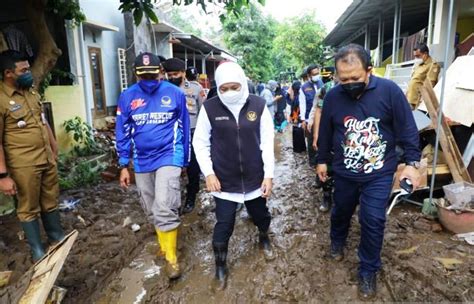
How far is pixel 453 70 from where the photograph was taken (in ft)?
18.1

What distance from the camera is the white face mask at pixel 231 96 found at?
9.18 ft

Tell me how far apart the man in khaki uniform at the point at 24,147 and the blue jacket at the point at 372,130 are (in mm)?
2535

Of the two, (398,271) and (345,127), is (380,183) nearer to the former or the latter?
(345,127)

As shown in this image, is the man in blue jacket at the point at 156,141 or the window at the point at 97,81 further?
the window at the point at 97,81

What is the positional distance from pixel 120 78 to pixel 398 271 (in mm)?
9547

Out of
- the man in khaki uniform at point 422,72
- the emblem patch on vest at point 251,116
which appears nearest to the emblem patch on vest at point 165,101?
the emblem patch on vest at point 251,116

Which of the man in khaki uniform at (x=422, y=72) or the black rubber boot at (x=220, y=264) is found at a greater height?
the man in khaki uniform at (x=422, y=72)

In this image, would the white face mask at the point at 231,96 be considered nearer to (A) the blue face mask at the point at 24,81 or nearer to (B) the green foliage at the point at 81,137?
(A) the blue face mask at the point at 24,81

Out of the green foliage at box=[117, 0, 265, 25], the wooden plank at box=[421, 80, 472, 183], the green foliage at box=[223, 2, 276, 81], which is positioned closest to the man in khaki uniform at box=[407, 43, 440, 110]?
the wooden plank at box=[421, 80, 472, 183]

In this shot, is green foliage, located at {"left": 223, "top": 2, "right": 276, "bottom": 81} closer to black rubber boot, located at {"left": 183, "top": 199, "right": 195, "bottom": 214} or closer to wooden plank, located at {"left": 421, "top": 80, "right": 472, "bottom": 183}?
black rubber boot, located at {"left": 183, "top": 199, "right": 195, "bottom": 214}

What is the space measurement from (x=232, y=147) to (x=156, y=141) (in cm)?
70

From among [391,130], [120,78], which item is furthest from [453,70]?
[120,78]

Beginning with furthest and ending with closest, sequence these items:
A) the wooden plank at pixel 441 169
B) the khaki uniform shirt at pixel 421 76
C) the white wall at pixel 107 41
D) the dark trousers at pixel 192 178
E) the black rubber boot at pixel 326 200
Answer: the white wall at pixel 107 41 < the khaki uniform shirt at pixel 421 76 < the dark trousers at pixel 192 178 < the black rubber boot at pixel 326 200 < the wooden plank at pixel 441 169

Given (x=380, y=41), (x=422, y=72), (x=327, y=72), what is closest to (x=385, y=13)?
(x=380, y=41)
